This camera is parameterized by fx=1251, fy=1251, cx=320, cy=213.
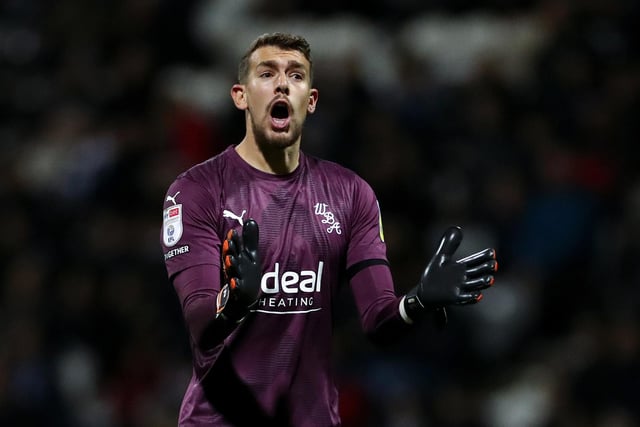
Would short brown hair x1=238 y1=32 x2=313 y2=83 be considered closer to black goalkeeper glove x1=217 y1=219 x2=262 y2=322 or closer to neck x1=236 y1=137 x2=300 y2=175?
neck x1=236 y1=137 x2=300 y2=175

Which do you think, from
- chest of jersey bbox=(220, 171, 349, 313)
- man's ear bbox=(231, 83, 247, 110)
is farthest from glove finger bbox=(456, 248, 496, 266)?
man's ear bbox=(231, 83, 247, 110)

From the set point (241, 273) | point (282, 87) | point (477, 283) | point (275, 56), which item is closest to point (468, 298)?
point (477, 283)

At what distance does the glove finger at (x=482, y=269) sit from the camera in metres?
4.23

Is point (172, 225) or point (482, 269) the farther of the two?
point (172, 225)

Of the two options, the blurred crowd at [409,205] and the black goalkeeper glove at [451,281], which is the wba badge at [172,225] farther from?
the blurred crowd at [409,205]

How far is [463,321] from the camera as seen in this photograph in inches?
330

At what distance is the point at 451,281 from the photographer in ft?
13.8

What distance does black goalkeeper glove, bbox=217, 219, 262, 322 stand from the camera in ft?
12.8

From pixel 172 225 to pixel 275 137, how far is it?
0.50 m

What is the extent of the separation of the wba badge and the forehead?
2.07 ft

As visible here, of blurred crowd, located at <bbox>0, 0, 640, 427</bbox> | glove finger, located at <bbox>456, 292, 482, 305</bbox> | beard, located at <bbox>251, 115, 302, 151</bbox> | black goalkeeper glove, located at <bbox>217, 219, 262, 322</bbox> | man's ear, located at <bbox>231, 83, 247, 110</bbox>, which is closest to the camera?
black goalkeeper glove, located at <bbox>217, 219, 262, 322</bbox>

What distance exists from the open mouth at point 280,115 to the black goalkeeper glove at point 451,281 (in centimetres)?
74

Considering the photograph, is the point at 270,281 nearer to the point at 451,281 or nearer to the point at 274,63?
the point at 451,281

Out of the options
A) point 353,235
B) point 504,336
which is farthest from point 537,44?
point 353,235
